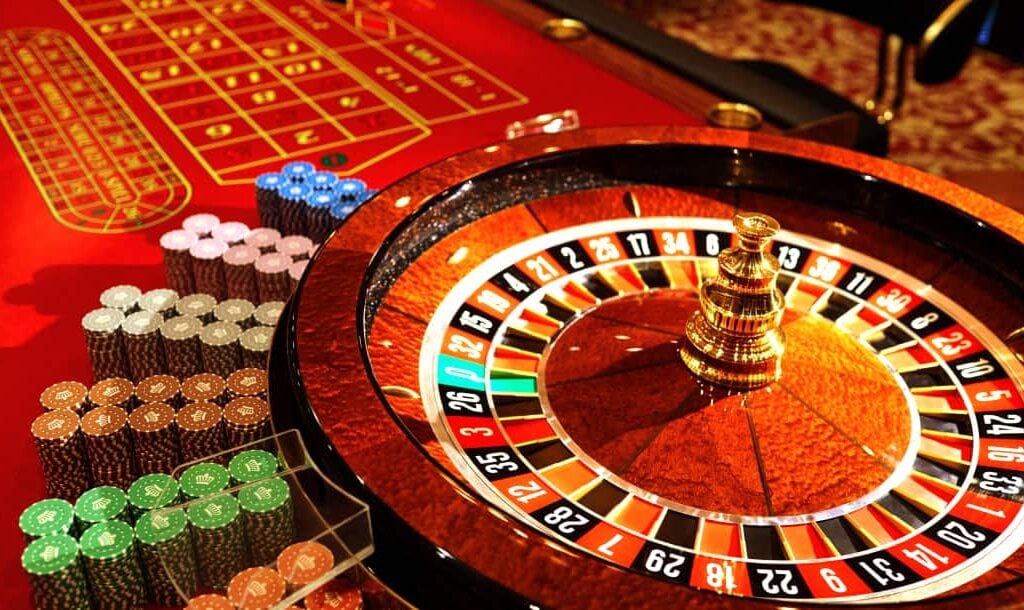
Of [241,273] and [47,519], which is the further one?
[241,273]

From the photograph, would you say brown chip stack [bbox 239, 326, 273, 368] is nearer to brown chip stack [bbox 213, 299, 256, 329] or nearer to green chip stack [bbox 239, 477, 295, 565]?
brown chip stack [bbox 213, 299, 256, 329]

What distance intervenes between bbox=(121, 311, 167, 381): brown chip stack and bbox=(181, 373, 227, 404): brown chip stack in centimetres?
12

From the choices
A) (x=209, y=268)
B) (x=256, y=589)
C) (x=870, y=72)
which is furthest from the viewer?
(x=870, y=72)

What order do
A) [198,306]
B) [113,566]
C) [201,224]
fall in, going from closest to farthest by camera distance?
[113,566]
[198,306]
[201,224]

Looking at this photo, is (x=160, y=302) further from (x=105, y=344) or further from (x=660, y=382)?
(x=660, y=382)

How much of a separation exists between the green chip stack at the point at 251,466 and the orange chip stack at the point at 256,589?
0.20 meters

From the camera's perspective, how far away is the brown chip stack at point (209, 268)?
191cm

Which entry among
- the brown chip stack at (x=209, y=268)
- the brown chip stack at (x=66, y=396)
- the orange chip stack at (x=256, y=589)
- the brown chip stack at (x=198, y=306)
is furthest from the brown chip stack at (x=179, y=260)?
the orange chip stack at (x=256, y=589)

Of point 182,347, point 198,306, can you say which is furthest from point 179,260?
point 182,347

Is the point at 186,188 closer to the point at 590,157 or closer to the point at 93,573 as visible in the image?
the point at 590,157

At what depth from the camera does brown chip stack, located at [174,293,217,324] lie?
1.78 m

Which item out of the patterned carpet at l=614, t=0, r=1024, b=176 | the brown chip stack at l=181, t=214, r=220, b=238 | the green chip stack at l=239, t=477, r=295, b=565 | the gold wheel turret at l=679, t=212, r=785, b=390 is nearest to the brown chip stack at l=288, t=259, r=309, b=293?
the brown chip stack at l=181, t=214, r=220, b=238

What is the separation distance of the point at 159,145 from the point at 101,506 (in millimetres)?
1337

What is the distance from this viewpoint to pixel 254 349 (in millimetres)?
1690
